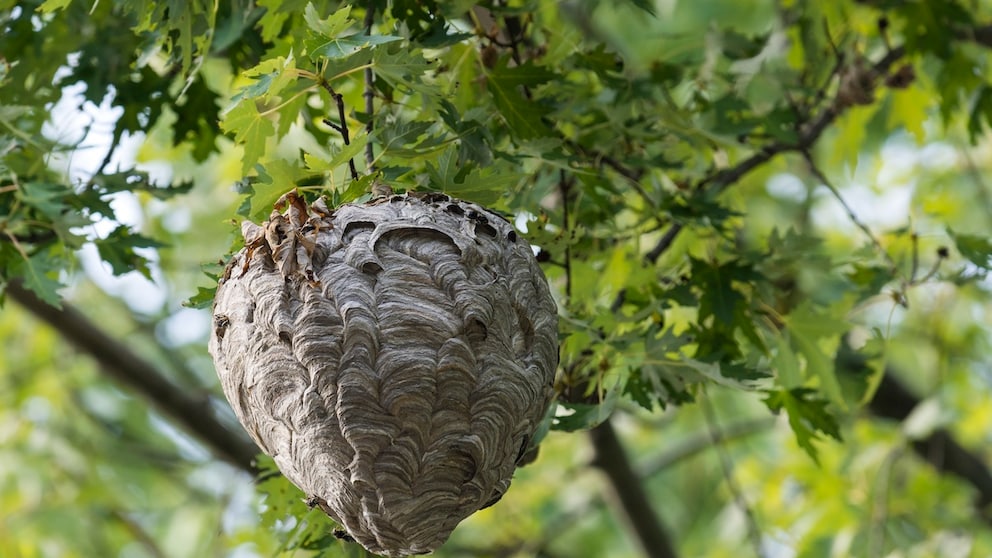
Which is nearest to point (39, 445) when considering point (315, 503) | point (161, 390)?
point (161, 390)

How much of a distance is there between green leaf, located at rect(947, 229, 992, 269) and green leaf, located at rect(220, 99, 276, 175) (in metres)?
2.25

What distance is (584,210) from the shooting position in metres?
3.72

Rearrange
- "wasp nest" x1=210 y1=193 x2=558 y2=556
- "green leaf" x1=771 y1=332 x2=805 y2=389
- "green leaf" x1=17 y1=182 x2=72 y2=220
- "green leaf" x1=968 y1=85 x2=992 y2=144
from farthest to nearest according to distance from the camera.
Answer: "green leaf" x1=968 y1=85 x2=992 y2=144 → "green leaf" x1=771 y1=332 x2=805 y2=389 → "green leaf" x1=17 y1=182 x2=72 y2=220 → "wasp nest" x1=210 y1=193 x2=558 y2=556

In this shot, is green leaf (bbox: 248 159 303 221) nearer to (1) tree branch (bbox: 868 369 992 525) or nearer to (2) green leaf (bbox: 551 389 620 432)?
(2) green leaf (bbox: 551 389 620 432)

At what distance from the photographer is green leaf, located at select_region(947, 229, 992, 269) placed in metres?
3.85

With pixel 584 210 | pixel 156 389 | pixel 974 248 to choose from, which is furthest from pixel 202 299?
pixel 156 389

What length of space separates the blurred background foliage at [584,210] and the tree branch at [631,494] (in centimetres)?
4

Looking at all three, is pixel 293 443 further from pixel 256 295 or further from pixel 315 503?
pixel 256 295

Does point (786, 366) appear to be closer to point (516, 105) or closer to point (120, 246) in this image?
point (516, 105)

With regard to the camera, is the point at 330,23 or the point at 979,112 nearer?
the point at 330,23

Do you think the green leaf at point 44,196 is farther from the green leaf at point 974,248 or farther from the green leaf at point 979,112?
the green leaf at point 979,112

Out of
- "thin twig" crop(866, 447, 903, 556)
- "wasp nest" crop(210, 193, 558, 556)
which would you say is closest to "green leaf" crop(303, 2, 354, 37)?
"wasp nest" crop(210, 193, 558, 556)

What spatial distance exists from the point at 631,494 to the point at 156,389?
232 cm

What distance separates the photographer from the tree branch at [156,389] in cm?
586
